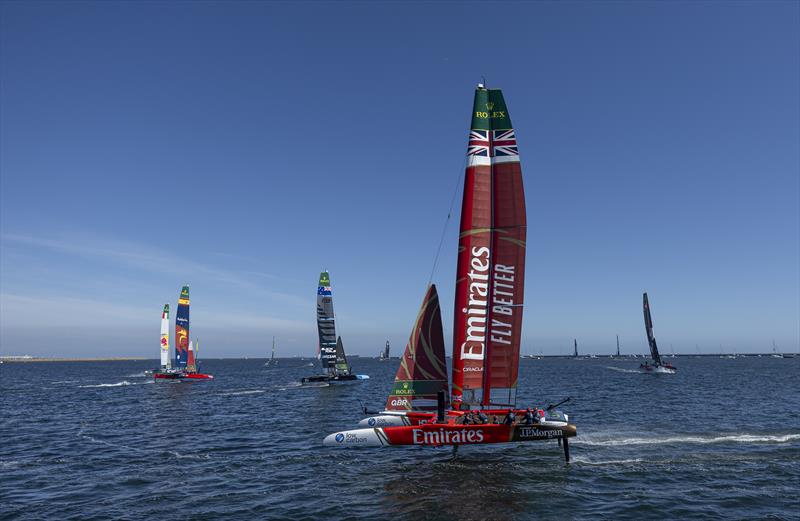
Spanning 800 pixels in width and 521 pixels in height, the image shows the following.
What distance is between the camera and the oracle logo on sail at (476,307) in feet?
71.4

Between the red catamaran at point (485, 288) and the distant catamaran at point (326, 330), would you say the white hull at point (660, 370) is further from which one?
the red catamaran at point (485, 288)

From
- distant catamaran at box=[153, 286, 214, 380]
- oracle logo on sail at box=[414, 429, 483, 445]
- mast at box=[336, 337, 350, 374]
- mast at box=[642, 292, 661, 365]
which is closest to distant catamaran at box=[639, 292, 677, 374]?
mast at box=[642, 292, 661, 365]

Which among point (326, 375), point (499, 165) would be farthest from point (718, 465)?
point (326, 375)

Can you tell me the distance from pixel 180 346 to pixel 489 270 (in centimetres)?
6771

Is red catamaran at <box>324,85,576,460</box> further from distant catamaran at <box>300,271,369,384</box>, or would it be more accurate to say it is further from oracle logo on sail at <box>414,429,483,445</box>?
distant catamaran at <box>300,271,369,384</box>

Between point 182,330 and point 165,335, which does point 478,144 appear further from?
point 165,335

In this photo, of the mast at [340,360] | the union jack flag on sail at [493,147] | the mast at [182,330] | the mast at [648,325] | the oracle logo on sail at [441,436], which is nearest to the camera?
the oracle logo on sail at [441,436]

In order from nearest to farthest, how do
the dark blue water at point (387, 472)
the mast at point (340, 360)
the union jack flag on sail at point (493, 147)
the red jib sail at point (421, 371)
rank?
Result: 1. the dark blue water at point (387, 472)
2. the union jack flag on sail at point (493, 147)
3. the red jib sail at point (421, 371)
4. the mast at point (340, 360)

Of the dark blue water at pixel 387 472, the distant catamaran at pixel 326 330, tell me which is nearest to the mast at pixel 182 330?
the distant catamaran at pixel 326 330

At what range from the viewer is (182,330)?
7525 centimetres

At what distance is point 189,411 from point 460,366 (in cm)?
2925

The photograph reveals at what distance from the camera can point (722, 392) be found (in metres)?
55.5

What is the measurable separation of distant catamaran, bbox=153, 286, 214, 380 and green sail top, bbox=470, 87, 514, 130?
6667 cm

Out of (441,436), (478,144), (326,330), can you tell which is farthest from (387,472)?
(326,330)
